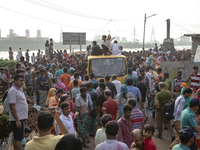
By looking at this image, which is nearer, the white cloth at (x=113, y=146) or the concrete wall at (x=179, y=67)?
the white cloth at (x=113, y=146)

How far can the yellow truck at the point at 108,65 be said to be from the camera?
1008 centimetres

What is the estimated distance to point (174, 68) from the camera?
11.9 meters

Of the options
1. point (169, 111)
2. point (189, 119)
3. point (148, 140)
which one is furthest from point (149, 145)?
point (169, 111)

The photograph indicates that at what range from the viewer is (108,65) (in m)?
10.2

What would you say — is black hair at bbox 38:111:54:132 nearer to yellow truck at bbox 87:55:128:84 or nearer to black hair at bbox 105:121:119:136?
black hair at bbox 105:121:119:136

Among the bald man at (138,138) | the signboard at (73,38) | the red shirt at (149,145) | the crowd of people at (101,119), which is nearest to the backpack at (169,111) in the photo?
the crowd of people at (101,119)

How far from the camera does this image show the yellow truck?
10078 mm

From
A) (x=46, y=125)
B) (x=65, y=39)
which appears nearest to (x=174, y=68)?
(x=46, y=125)

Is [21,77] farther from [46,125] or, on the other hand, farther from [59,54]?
[59,54]

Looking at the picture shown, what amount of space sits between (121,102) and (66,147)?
3818mm

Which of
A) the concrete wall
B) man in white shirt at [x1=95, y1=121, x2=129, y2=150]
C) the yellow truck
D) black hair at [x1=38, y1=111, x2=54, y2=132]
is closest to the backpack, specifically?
man in white shirt at [x1=95, y1=121, x2=129, y2=150]

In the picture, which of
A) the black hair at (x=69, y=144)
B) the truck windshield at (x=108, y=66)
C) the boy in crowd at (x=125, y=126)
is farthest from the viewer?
the truck windshield at (x=108, y=66)

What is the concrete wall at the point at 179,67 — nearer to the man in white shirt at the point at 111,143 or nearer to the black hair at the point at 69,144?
the man in white shirt at the point at 111,143

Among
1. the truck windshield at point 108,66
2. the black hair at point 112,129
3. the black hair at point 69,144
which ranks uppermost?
the truck windshield at point 108,66
